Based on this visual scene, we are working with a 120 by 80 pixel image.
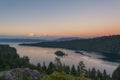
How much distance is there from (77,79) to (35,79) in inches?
2306

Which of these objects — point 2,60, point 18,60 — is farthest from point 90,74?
point 2,60

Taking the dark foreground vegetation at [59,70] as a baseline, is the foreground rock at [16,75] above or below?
above

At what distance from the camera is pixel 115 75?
106m

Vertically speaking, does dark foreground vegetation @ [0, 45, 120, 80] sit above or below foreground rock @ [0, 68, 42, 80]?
below

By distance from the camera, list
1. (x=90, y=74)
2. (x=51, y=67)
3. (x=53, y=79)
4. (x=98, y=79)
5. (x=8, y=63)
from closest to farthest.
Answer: (x=53, y=79)
(x=98, y=79)
(x=90, y=74)
(x=51, y=67)
(x=8, y=63)

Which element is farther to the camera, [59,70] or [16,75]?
[59,70]

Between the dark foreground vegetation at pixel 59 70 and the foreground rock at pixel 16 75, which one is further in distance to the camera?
the foreground rock at pixel 16 75

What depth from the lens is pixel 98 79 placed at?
310 feet

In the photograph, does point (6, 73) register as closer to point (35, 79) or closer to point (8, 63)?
point (35, 79)

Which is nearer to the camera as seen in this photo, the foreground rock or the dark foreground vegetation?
the dark foreground vegetation

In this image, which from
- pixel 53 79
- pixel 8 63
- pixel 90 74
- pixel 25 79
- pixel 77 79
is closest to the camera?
pixel 53 79

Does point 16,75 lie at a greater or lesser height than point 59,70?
A: greater

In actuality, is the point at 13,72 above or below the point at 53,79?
below

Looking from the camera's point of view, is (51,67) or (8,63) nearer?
(51,67)
